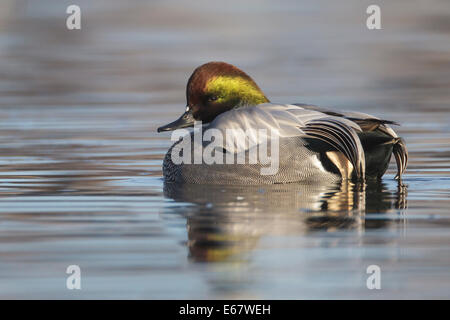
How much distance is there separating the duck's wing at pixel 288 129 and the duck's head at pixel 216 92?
593mm

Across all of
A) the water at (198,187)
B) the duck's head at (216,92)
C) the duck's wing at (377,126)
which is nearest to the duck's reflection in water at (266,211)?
the water at (198,187)

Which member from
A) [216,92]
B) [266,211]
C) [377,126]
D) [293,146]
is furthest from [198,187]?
[377,126]

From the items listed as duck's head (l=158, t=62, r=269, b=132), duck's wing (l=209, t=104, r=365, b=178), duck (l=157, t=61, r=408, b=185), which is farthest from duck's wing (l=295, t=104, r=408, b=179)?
duck's head (l=158, t=62, r=269, b=132)

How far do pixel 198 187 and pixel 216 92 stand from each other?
0.93 metres

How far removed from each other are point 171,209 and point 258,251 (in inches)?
57.7

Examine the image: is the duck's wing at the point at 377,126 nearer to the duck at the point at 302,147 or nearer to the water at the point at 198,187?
the duck at the point at 302,147

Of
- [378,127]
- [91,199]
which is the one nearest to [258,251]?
[91,199]

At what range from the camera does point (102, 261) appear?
212 inches

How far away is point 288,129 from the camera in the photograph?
24.9 ft

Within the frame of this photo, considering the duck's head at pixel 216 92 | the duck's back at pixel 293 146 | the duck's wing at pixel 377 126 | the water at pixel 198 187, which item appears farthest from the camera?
the duck's head at pixel 216 92

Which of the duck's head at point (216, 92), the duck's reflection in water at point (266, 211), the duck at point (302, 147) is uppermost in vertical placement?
the duck's head at point (216, 92)

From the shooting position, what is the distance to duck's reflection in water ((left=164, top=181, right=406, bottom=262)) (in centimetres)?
575

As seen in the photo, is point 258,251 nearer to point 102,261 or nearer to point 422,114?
point 102,261

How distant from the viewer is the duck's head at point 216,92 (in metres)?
8.30
